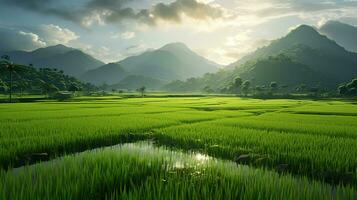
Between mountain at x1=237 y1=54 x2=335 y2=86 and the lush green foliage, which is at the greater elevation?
mountain at x1=237 y1=54 x2=335 y2=86

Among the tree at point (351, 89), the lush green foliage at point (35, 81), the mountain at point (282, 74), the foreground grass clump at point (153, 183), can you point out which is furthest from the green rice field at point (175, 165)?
the mountain at point (282, 74)

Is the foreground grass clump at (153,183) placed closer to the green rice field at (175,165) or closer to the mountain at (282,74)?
the green rice field at (175,165)

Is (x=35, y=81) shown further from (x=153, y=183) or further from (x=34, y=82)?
(x=153, y=183)

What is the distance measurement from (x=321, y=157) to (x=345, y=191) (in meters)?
2.75

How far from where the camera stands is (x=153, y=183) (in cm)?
544

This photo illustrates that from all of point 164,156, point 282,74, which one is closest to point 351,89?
point 164,156

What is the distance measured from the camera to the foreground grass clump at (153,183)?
5090mm

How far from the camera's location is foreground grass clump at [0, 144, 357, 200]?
5090 mm

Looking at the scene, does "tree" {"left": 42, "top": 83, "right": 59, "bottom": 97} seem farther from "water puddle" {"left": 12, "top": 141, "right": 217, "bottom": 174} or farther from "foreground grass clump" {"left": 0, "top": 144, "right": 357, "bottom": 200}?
"foreground grass clump" {"left": 0, "top": 144, "right": 357, "bottom": 200}

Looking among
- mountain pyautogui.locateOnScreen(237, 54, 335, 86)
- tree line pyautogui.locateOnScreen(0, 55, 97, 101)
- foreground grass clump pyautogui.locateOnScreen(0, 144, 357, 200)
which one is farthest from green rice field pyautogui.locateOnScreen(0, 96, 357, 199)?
mountain pyautogui.locateOnScreen(237, 54, 335, 86)

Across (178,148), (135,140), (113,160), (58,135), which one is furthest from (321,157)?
(58,135)

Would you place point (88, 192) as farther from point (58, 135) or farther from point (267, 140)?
point (267, 140)

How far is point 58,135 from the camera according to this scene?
11680 mm

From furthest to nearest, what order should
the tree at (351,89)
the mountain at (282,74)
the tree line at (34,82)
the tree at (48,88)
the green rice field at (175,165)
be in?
the mountain at (282,74)
the tree at (351,89)
the tree line at (34,82)
the tree at (48,88)
the green rice field at (175,165)
